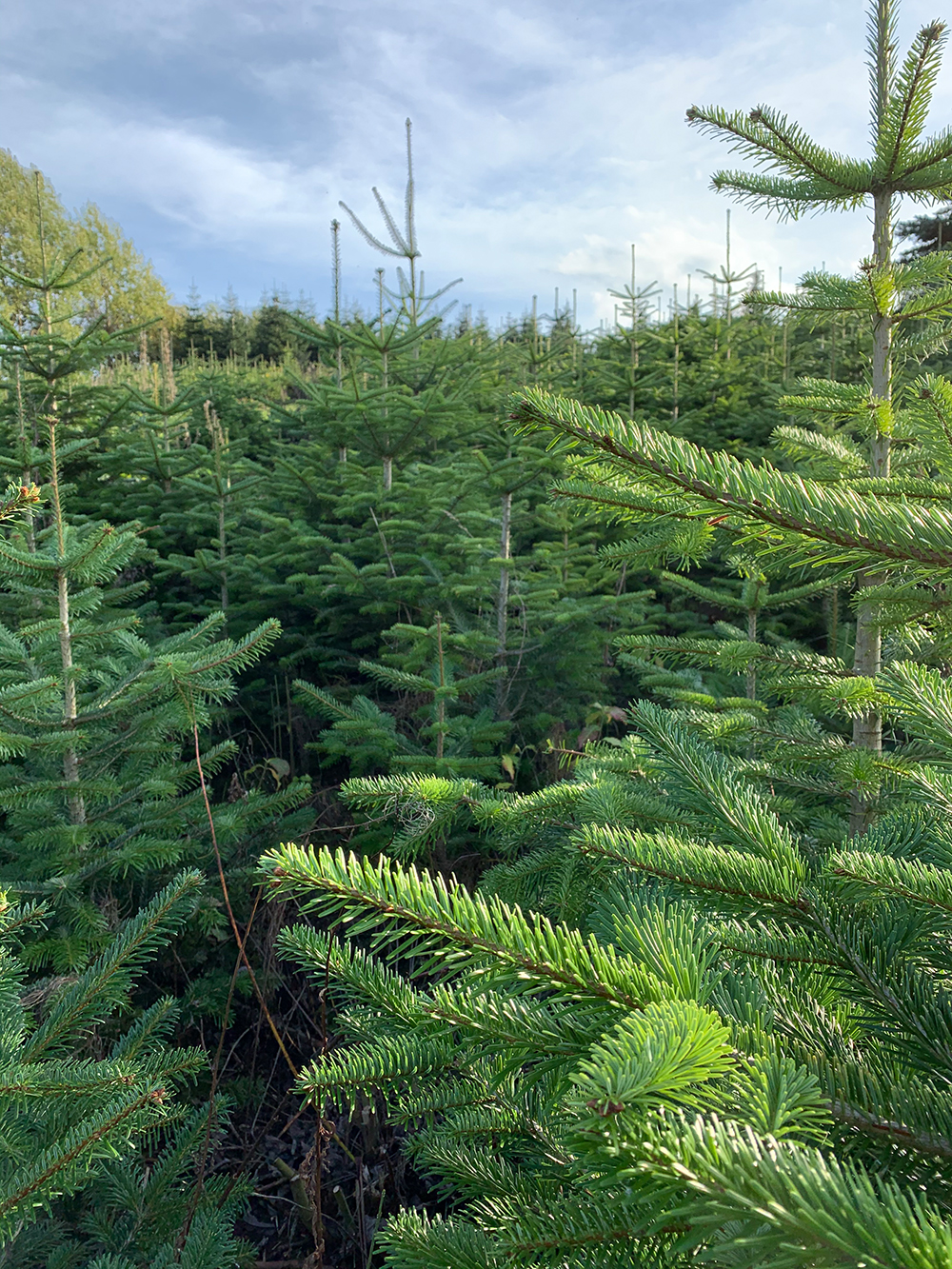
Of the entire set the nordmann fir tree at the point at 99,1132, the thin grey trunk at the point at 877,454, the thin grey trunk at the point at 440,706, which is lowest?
the nordmann fir tree at the point at 99,1132

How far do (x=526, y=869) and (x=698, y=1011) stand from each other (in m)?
1.26

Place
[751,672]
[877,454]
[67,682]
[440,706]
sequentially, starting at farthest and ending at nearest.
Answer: [440,706] < [751,672] < [67,682] < [877,454]

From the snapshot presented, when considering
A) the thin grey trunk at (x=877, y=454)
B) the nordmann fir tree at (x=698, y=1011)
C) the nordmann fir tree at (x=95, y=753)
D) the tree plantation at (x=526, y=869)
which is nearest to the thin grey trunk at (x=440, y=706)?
the tree plantation at (x=526, y=869)

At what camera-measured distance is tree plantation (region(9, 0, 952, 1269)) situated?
68 cm

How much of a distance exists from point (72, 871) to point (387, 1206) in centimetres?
161

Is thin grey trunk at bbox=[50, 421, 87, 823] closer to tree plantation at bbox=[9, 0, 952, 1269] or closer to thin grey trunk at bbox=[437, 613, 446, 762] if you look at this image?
tree plantation at bbox=[9, 0, 952, 1269]

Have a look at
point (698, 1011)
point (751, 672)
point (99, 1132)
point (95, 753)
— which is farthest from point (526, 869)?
point (95, 753)

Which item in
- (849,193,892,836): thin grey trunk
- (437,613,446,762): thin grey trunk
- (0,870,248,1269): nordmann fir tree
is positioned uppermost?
(849,193,892,836): thin grey trunk

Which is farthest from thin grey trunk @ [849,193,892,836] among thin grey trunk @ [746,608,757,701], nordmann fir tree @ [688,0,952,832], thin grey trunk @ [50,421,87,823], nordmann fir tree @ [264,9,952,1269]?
thin grey trunk @ [50,421,87,823]

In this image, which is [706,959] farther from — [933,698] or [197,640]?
[197,640]

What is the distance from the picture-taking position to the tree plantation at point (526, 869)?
0.68 metres

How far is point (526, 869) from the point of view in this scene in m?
1.82

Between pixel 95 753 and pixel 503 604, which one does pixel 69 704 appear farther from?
pixel 503 604

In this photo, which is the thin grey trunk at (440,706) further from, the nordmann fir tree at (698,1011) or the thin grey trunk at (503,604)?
the nordmann fir tree at (698,1011)
